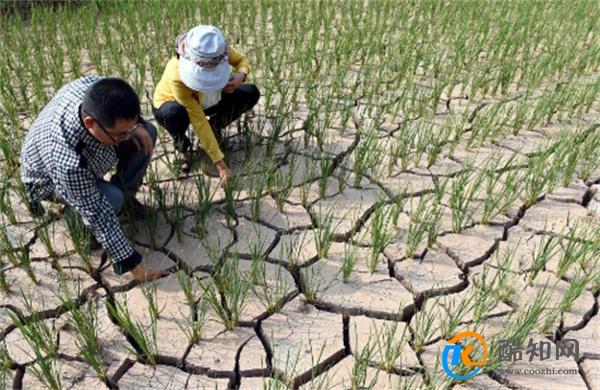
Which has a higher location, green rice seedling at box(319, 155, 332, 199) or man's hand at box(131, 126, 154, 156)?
man's hand at box(131, 126, 154, 156)

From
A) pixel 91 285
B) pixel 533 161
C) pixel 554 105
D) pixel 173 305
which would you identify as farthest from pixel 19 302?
pixel 554 105

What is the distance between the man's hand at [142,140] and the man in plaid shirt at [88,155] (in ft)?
Answer: 0.37

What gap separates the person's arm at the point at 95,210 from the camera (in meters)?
1.89

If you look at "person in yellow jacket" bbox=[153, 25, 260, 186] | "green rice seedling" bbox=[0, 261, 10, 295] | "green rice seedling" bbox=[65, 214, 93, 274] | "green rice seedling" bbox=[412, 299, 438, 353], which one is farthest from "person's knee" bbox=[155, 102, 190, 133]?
"green rice seedling" bbox=[412, 299, 438, 353]

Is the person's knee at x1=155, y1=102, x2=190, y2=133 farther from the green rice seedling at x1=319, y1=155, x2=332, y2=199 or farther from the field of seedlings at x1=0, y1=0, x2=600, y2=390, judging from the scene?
the green rice seedling at x1=319, y1=155, x2=332, y2=199

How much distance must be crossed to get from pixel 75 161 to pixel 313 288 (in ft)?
3.34

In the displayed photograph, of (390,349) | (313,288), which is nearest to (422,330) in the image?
(390,349)

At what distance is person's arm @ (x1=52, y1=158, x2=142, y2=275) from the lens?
1892 millimetres

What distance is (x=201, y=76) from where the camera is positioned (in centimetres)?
230

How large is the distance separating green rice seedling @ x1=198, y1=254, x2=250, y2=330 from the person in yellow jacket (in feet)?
1.90

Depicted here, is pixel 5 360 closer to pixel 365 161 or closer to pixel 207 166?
pixel 207 166

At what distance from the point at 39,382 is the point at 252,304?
2.50 feet

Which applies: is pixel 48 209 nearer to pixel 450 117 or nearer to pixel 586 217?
pixel 450 117

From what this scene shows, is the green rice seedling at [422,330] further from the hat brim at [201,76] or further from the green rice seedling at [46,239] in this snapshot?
the green rice seedling at [46,239]
